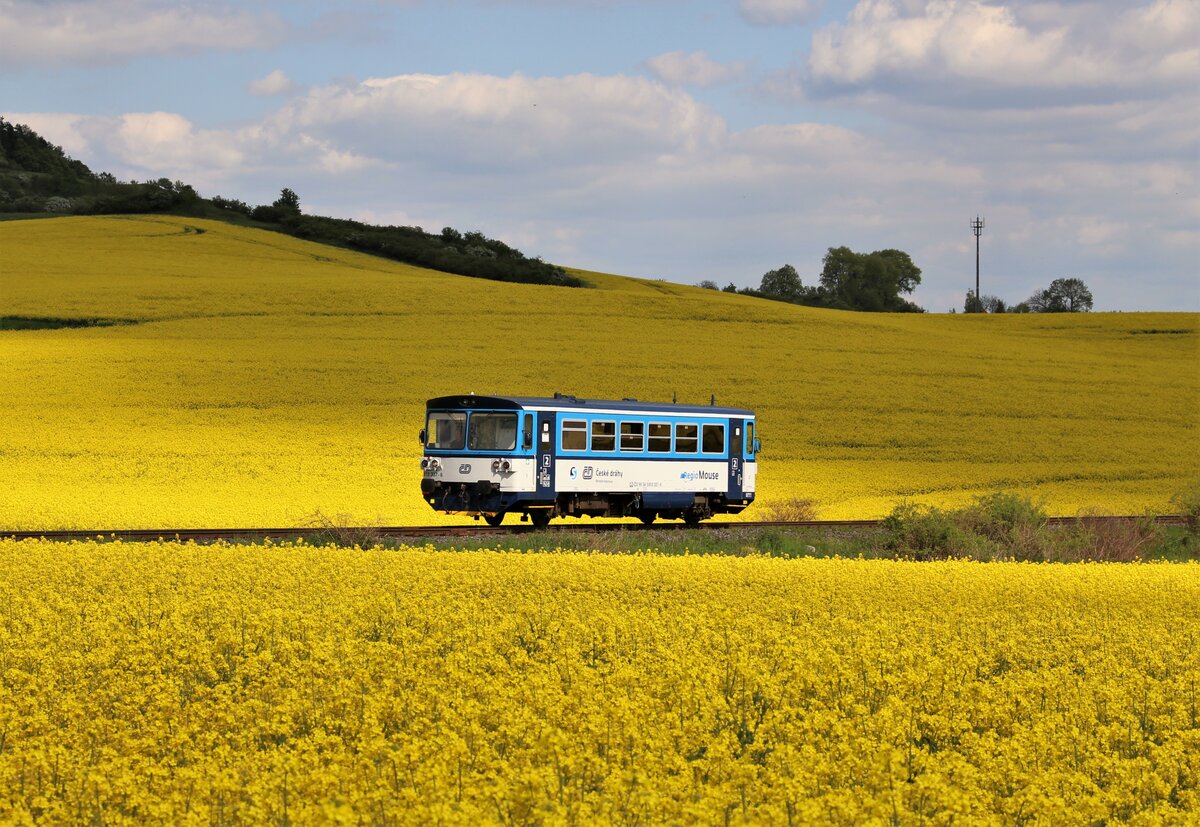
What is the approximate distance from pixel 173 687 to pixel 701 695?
11.5 ft

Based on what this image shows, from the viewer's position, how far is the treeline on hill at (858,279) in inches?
5036

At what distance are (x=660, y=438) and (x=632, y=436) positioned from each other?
0.75 metres

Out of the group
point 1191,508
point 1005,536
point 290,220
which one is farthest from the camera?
point 290,220

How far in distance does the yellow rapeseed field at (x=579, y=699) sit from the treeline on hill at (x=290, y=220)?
59633 mm

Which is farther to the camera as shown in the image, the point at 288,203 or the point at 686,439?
the point at 288,203

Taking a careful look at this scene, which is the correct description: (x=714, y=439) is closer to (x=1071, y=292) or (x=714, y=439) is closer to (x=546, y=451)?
(x=546, y=451)

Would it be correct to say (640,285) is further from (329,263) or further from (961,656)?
(961,656)

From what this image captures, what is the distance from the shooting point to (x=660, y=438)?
27.0m

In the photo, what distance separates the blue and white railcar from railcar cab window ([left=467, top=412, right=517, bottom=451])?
18mm

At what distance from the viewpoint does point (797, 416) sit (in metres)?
37.0

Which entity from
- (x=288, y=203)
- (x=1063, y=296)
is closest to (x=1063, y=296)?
(x=1063, y=296)

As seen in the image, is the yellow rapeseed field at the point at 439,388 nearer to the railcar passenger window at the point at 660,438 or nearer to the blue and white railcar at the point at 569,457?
the blue and white railcar at the point at 569,457

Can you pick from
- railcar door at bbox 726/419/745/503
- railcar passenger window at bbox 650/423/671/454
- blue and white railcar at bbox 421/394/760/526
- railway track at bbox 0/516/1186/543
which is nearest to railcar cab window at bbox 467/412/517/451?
blue and white railcar at bbox 421/394/760/526

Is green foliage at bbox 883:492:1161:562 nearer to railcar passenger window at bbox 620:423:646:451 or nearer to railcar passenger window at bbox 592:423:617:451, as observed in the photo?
railcar passenger window at bbox 620:423:646:451
